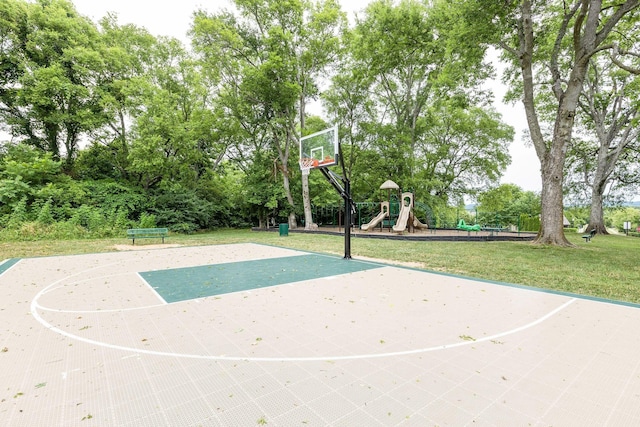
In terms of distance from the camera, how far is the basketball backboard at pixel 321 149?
937 centimetres

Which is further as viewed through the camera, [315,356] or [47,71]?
[47,71]

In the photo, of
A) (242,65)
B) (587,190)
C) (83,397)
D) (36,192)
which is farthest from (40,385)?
(587,190)

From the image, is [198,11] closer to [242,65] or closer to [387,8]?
[242,65]

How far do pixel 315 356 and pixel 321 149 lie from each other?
849cm

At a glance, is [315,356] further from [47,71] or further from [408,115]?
[47,71]

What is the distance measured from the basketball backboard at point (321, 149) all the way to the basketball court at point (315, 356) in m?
5.19

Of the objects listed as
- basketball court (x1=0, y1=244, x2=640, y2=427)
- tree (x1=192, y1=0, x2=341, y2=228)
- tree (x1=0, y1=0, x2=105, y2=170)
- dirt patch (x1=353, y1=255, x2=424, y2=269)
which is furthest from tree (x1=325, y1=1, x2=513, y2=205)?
tree (x1=0, y1=0, x2=105, y2=170)

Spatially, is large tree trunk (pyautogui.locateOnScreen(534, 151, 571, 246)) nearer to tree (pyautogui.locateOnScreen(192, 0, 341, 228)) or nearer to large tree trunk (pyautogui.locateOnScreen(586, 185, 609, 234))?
large tree trunk (pyautogui.locateOnScreen(586, 185, 609, 234))

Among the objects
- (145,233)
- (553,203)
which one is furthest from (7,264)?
(553,203)

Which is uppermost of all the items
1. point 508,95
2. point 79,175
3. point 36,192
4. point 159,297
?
point 508,95

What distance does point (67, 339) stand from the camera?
3.27 m

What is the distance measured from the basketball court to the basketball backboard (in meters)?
5.19

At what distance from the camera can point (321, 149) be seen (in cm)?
1045

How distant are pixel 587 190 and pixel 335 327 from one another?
28.8 m
